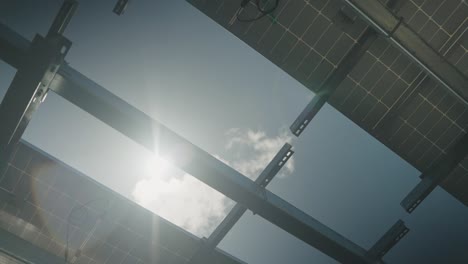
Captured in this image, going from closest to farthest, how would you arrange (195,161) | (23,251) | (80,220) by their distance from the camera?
(195,161) → (23,251) → (80,220)

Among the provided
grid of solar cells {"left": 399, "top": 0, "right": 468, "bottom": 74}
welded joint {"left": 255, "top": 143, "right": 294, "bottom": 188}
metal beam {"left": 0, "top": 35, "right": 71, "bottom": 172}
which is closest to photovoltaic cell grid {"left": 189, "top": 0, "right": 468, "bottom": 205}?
grid of solar cells {"left": 399, "top": 0, "right": 468, "bottom": 74}

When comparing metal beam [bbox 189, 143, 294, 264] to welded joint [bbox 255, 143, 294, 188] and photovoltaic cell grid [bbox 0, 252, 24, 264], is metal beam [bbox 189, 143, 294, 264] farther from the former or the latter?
photovoltaic cell grid [bbox 0, 252, 24, 264]

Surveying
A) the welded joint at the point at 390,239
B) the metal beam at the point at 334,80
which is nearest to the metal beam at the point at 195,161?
the welded joint at the point at 390,239

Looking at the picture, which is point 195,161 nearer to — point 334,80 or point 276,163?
point 276,163

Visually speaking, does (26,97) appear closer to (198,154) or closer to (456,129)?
(198,154)

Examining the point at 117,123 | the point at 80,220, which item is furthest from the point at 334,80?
the point at 80,220

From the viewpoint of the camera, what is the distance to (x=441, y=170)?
6.58m

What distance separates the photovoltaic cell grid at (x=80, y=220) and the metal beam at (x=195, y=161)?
1.88 metres

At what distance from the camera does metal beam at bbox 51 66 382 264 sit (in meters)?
5.43

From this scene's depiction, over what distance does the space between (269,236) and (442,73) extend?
7.11 m

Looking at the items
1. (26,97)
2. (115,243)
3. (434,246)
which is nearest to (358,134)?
(434,246)

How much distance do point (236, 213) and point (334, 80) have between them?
2.95 m

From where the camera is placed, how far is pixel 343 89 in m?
6.74

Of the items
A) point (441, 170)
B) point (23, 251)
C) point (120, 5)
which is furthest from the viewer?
point (23, 251)
